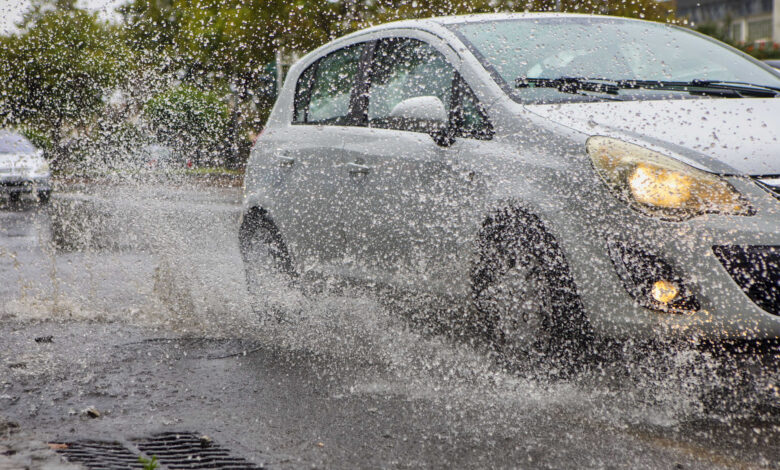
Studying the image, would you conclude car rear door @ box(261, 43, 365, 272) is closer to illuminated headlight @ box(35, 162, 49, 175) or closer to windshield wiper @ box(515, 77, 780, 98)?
windshield wiper @ box(515, 77, 780, 98)

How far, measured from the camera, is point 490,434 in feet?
10.9

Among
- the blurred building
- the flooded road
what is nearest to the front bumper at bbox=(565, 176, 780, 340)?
the flooded road

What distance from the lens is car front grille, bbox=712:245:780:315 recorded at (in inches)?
127

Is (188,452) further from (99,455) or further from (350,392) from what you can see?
(350,392)

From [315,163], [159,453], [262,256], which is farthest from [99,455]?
[262,256]

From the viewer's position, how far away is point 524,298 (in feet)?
12.6

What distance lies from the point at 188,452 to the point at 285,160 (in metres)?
2.66

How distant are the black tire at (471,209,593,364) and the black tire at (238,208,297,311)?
1725 mm

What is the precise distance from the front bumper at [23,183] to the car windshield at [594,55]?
15.6m

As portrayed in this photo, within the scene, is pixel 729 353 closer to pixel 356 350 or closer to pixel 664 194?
pixel 664 194

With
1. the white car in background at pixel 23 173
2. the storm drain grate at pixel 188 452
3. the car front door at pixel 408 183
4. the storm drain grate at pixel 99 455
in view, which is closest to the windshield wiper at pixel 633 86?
the car front door at pixel 408 183

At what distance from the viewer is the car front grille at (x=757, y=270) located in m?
3.22

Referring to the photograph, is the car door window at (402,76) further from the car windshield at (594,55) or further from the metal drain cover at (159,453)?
the metal drain cover at (159,453)

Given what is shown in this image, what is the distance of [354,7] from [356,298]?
71.2ft
